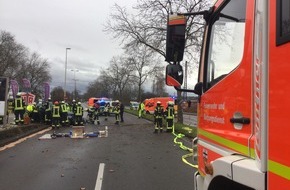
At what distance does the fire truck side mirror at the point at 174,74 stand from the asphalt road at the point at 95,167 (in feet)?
15.5

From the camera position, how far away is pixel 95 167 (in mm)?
11141

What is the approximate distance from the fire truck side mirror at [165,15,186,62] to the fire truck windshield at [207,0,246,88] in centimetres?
29

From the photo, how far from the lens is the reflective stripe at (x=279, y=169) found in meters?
2.32

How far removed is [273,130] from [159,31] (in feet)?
83.7

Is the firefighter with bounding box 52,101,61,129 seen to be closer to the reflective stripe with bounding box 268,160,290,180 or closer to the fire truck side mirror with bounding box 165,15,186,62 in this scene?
the fire truck side mirror with bounding box 165,15,186,62

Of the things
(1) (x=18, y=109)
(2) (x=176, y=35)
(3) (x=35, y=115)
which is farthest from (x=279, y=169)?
(3) (x=35, y=115)

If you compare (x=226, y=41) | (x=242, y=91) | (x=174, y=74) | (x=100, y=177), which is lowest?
(x=100, y=177)

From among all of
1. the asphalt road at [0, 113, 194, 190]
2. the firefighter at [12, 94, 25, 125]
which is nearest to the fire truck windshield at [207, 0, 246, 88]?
the asphalt road at [0, 113, 194, 190]

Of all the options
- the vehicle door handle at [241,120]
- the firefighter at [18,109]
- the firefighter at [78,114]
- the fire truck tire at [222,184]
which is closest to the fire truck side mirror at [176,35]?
the vehicle door handle at [241,120]

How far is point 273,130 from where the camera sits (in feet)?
8.18

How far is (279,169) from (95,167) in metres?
9.06

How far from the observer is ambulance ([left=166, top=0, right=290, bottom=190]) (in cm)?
245

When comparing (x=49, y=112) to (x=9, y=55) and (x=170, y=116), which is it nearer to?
(x=170, y=116)

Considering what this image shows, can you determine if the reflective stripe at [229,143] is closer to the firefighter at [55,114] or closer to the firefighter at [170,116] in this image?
the firefighter at [170,116]
